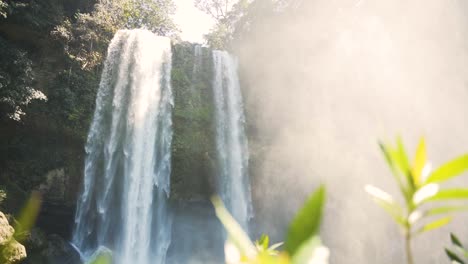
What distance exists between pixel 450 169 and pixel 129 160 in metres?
15.4

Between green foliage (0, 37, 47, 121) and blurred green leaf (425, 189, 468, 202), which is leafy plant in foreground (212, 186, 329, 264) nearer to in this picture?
blurred green leaf (425, 189, 468, 202)

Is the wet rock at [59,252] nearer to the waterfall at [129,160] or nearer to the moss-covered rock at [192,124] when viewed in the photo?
the waterfall at [129,160]

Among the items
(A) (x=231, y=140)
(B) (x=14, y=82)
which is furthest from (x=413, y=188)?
(A) (x=231, y=140)

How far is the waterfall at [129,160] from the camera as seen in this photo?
14.1 metres

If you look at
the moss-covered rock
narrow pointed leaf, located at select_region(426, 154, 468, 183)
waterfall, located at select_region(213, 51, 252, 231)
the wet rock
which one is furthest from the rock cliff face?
narrow pointed leaf, located at select_region(426, 154, 468, 183)

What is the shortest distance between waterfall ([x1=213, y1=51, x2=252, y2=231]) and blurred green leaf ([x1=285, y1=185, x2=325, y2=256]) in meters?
16.1

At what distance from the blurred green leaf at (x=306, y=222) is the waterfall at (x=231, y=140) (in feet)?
52.7

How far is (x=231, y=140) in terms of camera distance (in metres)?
17.4

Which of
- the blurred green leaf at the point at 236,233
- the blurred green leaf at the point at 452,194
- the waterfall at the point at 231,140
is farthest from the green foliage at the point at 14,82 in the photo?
the blurred green leaf at the point at 452,194

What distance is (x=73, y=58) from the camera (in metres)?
15.7

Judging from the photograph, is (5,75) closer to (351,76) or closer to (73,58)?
(73,58)

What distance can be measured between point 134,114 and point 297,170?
8.30m

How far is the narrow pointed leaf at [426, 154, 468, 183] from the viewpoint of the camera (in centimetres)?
34

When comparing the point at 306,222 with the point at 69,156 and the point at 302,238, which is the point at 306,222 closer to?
the point at 302,238
